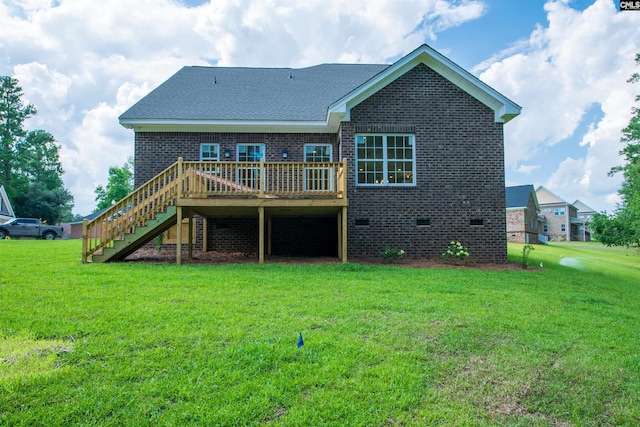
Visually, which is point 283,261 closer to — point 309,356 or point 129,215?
point 129,215

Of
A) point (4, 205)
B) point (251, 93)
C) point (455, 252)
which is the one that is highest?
point (251, 93)

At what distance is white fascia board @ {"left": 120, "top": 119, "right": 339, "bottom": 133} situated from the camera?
40.9 feet

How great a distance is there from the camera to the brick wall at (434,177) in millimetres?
11602

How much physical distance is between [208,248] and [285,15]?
972 centimetres

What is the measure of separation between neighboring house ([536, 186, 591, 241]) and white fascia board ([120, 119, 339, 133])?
48.3 m

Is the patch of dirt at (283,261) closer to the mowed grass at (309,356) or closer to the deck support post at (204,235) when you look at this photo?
the deck support post at (204,235)

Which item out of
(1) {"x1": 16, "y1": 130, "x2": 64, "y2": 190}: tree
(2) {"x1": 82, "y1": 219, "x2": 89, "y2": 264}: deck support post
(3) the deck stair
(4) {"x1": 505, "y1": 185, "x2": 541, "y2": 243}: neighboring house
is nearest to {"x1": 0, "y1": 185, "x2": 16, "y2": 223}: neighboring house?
(1) {"x1": 16, "y1": 130, "x2": 64, "y2": 190}: tree

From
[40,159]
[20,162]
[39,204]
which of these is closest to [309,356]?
[39,204]

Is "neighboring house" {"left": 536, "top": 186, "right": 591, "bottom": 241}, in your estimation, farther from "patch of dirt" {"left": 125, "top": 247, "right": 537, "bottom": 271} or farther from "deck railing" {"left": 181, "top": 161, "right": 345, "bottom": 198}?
"deck railing" {"left": 181, "top": 161, "right": 345, "bottom": 198}

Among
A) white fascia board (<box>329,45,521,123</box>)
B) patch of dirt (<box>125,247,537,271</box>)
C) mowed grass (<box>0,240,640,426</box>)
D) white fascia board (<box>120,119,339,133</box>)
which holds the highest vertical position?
white fascia board (<box>329,45,521,123</box>)

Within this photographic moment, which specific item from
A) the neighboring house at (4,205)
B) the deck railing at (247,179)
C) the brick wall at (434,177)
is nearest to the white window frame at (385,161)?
the brick wall at (434,177)

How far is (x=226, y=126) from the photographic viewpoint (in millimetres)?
12742

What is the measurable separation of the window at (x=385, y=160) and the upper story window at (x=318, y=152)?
1701 millimetres

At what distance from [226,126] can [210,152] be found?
108 cm
